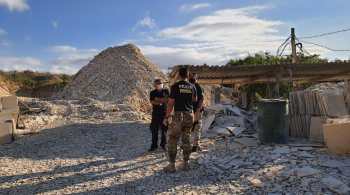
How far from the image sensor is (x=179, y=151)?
9.66m

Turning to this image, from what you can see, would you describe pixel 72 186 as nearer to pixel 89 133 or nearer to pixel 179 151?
pixel 179 151

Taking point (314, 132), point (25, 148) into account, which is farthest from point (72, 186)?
point (314, 132)

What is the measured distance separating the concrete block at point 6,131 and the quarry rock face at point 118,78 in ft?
28.3

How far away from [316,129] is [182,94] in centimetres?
426

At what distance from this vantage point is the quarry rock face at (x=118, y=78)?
2194 centimetres

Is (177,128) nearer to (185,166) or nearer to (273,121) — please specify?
(185,166)

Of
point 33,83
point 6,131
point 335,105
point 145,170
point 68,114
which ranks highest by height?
point 33,83

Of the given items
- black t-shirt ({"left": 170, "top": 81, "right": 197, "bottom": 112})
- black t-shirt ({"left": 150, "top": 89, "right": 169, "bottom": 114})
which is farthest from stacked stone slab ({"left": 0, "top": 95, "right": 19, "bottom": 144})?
black t-shirt ({"left": 170, "top": 81, "right": 197, "bottom": 112})

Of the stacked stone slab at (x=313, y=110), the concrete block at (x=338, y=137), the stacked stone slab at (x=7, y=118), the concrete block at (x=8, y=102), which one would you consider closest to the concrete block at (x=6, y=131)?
the stacked stone slab at (x=7, y=118)

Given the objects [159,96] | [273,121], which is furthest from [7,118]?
[273,121]

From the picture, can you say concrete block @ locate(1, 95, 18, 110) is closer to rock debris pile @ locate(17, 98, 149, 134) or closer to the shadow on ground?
rock debris pile @ locate(17, 98, 149, 134)

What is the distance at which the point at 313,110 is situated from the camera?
10.6 metres

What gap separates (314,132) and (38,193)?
645cm

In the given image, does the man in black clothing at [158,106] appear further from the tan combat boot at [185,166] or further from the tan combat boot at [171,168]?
the tan combat boot at [171,168]
